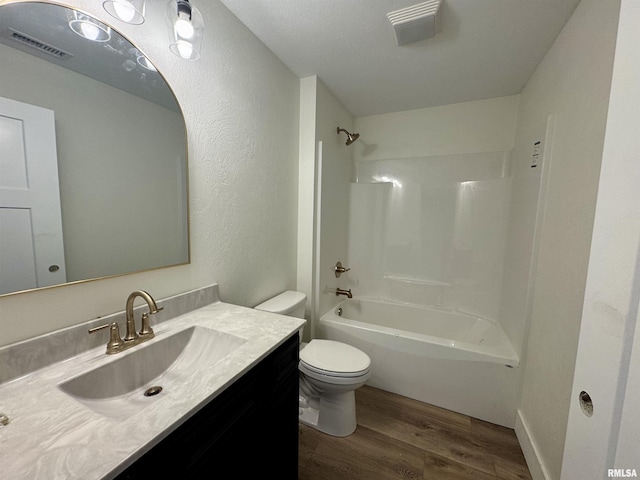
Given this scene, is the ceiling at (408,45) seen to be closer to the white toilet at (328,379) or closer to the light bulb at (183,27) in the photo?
the light bulb at (183,27)

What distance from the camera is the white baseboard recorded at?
1.23 metres

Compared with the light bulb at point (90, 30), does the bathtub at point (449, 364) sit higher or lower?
lower

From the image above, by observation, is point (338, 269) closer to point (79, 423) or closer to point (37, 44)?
point (79, 423)

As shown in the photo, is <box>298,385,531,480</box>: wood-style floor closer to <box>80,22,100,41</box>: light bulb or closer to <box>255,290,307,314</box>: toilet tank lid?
<box>255,290,307,314</box>: toilet tank lid

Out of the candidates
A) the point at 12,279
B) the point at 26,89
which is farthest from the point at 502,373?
the point at 26,89

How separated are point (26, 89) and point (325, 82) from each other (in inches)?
69.4

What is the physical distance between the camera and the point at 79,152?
0.81 m

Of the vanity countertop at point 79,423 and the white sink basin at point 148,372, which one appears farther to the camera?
the white sink basin at point 148,372

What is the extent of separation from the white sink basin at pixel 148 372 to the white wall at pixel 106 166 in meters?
0.31

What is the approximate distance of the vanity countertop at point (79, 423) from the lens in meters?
0.44

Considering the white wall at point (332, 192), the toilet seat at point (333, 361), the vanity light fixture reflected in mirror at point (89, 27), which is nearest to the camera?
the vanity light fixture reflected in mirror at point (89, 27)

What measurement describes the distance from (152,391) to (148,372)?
7 centimetres

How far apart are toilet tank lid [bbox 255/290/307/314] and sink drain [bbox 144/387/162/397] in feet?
2.35

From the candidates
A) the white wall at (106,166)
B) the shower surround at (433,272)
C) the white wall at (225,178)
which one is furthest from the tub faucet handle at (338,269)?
the white wall at (106,166)
